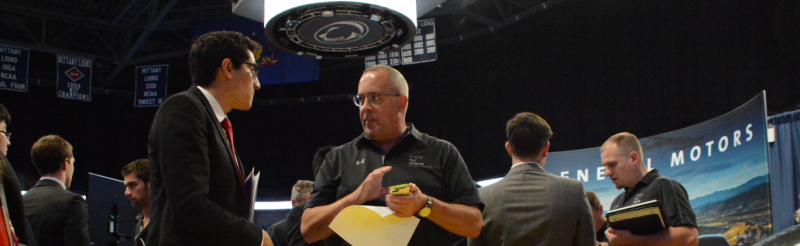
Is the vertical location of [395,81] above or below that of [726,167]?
above

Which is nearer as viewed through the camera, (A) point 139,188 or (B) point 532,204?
(B) point 532,204

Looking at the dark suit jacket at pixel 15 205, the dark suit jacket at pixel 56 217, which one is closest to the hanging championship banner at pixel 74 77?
the dark suit jacket at pixel 56 217

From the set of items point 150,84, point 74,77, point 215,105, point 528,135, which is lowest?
point 528,135

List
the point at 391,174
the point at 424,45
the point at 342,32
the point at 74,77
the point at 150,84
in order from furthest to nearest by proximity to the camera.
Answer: the point at 150,84 → the point at 74,77 → the point at 424,45 → the point at 342,32 → the point at 391,174

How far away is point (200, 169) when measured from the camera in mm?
1530

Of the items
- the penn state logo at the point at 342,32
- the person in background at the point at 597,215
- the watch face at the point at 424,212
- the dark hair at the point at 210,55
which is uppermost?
the penn state logo at the point at 342,32

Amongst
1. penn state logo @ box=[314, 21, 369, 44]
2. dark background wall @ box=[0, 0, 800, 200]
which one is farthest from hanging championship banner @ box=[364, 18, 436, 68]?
penn state logo @ box=[314, 21, 369, 44]

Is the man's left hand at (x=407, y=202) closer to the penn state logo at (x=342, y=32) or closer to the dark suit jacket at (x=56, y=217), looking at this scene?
the dark suit jacket at (x=56, y=217)

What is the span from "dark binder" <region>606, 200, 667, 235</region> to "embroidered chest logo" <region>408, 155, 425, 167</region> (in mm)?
1175

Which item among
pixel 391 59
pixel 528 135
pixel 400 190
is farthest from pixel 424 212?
pixel 391 59

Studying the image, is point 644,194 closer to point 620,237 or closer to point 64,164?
point 620,237

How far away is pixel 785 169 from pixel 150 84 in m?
10.9

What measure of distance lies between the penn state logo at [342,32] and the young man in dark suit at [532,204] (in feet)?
8.68

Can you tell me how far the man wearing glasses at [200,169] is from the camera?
1.50 metres
